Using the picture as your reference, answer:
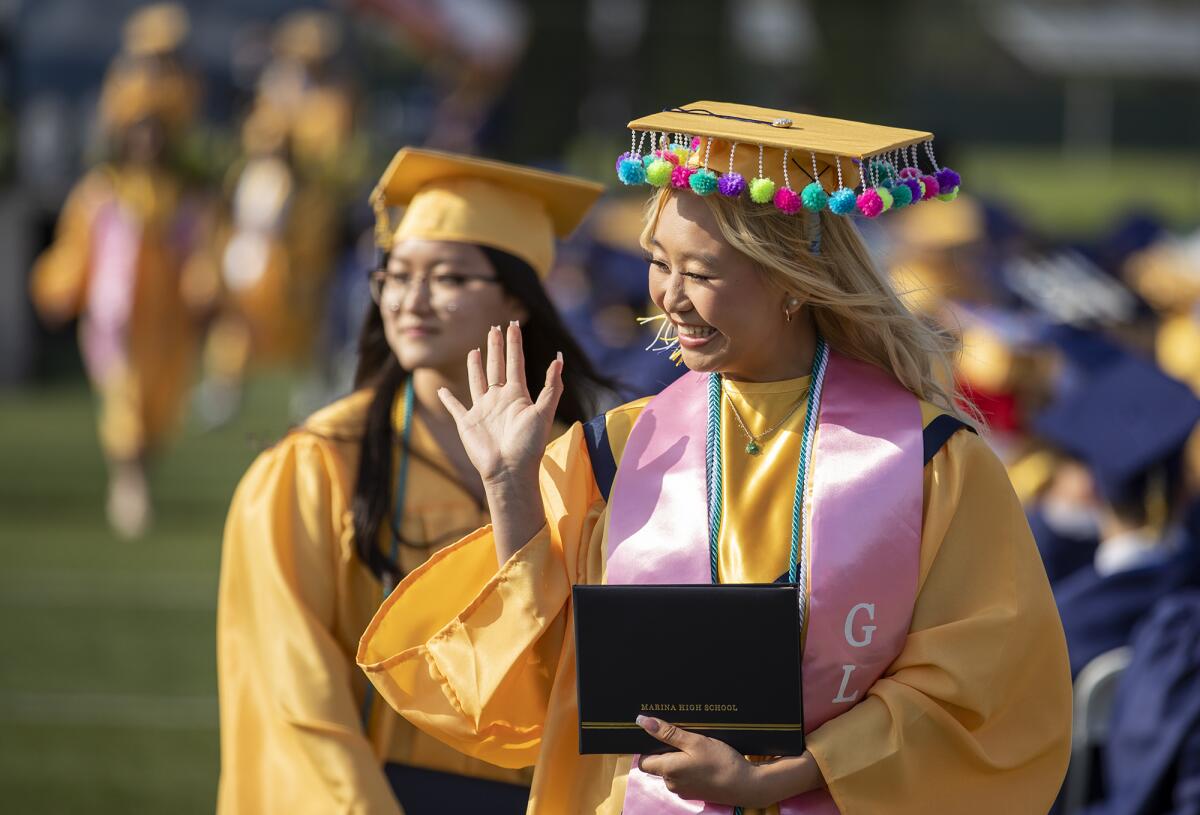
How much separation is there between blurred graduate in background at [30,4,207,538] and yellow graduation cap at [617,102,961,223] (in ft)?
28.9

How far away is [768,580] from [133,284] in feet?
29.8

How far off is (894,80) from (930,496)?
22980mm

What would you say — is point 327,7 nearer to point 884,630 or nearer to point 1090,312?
point 1090,312

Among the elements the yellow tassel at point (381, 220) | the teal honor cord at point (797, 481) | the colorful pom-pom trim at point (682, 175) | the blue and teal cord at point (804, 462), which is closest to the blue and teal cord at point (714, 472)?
the teal honor cord at point (797, 481)

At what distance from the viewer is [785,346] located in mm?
2898

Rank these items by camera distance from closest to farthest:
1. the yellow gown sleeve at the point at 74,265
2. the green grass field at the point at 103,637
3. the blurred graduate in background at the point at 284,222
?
the green grass field at the point at 103,637
the yellow gown sleeve at the point at 74,265
the blurred graduate in background at the point at 284,222

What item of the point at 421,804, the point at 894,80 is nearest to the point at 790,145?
the point at 421,804

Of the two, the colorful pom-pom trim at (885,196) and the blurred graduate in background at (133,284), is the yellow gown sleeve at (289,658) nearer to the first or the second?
the colorful pom-pom trim at (885,196)

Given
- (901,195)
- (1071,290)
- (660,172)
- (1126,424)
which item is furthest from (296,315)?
(901,195)

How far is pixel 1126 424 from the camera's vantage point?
486 cm

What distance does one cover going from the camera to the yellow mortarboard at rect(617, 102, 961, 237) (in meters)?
2.71

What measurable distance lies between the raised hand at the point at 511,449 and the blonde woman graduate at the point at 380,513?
734 mm

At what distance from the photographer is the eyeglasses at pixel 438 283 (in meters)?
3.86

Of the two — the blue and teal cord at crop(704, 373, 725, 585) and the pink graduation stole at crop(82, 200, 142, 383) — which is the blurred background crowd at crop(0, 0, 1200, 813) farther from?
the blue and teal cord at crop(704, 373, 725, 585)
